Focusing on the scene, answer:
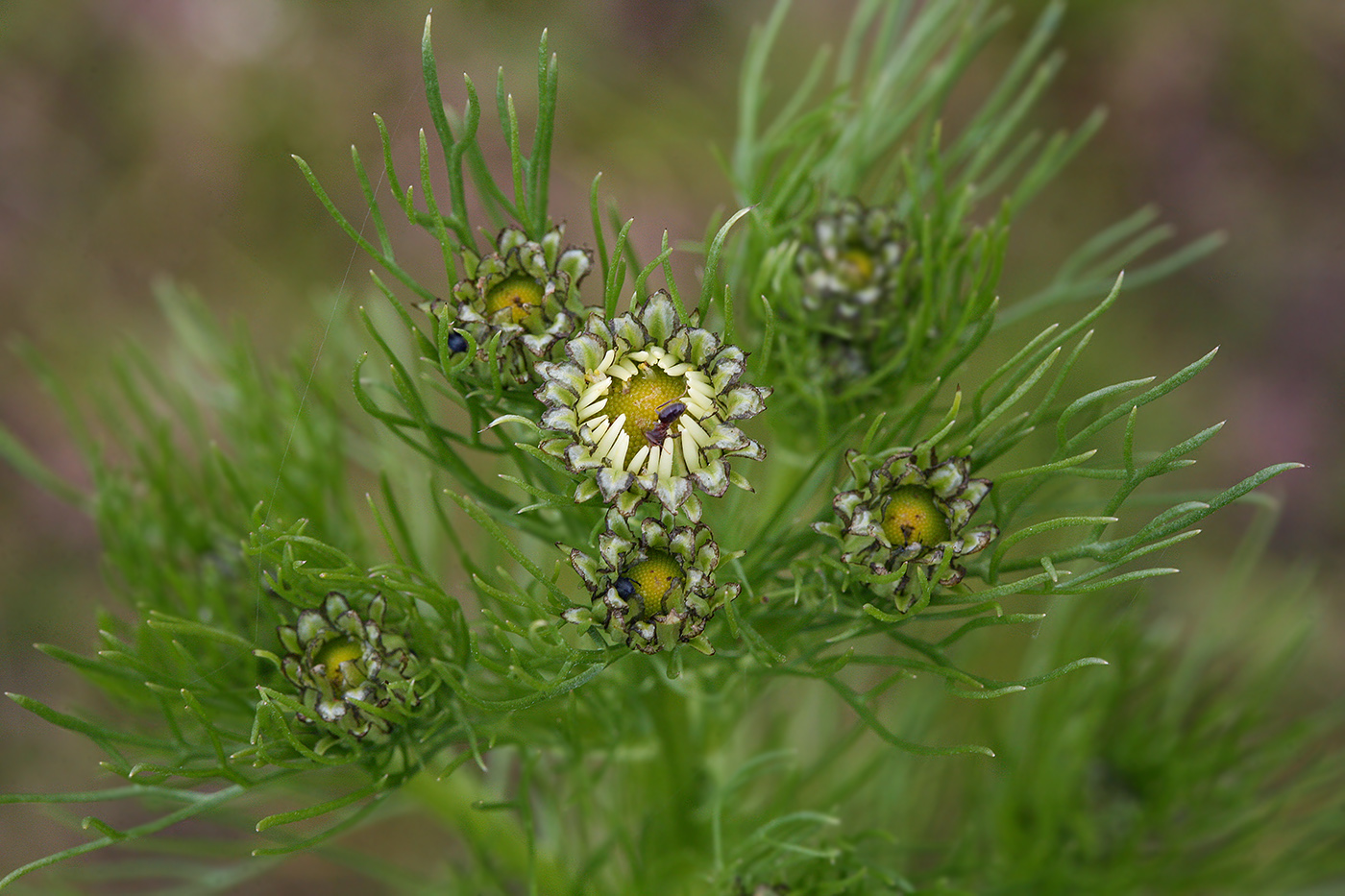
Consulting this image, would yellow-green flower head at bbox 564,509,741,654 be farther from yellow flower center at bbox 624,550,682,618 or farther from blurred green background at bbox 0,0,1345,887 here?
blurred green background at bbox 0,0,1345,887

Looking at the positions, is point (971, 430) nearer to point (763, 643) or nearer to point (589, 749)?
point (763, 643)

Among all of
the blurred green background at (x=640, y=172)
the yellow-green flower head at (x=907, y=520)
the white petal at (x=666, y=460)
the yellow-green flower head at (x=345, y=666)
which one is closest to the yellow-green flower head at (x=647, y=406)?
the white petal at (x=666, y=460)

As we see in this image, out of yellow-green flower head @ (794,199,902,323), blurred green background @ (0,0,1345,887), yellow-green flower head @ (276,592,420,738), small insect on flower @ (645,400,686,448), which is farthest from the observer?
blurred green background @ (0,0,1345,887)

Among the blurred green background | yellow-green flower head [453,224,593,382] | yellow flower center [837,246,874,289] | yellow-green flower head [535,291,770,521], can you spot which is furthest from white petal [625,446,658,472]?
the blurred green background

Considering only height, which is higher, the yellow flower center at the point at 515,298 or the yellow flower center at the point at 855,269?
the yellow flower center at the point at 855,269

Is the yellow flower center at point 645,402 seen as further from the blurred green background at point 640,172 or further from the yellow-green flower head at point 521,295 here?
the blurred green background at point 640,172

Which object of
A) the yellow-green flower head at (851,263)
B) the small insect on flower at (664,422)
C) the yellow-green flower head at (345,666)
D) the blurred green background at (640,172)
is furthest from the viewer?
the blurred green background at (640,172)

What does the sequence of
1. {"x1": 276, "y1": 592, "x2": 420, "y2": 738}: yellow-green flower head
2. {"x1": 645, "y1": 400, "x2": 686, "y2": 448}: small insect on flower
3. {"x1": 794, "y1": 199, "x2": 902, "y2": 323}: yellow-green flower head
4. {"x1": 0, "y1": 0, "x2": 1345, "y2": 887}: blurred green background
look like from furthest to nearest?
{"x1": 0, "y1": 0, "x2": 1345, "y2": 887}: blurred green background, {"x1": 794, "y1": 199, "x2": 902, "y2": 323}: yellow-green flower head, {"x1": 276, "y1": 592, "x2": 420, "y2": 738}: yellow-green flower head, {"x1": 645, "y1": 400, "x2": 686, "y2": 448}: small insect on flower

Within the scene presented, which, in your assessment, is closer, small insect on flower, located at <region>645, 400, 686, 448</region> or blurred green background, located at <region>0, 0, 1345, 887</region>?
small insect on flower, located at <region>645, 400, 686, 448</region>
